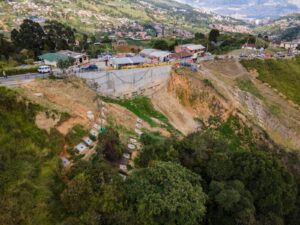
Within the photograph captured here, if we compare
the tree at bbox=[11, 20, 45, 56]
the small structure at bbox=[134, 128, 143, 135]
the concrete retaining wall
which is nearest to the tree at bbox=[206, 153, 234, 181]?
the small structure at bbox=[134, 128, 143, 135]

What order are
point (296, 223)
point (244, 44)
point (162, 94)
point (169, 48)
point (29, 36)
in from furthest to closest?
point (244, 44), point (169, 48), point (29, 36), point (162, 94), point (296, 223)

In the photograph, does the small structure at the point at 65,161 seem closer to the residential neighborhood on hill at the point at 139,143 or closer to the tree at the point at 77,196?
the residential neighborhood on hill at the point at 139,143

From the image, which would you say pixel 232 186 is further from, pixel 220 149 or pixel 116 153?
pixel 116 153

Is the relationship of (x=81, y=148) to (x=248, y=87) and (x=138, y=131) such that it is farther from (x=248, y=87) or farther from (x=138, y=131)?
(x=248, y=87)

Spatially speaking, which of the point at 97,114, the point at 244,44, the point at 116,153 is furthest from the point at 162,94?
the point at 244,44

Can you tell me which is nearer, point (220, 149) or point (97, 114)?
point (220, 149)

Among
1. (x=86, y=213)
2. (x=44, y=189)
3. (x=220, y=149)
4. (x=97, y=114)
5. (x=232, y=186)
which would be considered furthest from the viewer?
(x=97, y=114)

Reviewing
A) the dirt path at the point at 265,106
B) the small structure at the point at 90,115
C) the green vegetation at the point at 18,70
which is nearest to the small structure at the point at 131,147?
the small structure at the point at 90,115

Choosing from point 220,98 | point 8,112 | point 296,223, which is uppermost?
point 8,112
